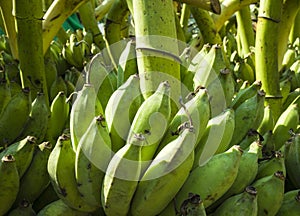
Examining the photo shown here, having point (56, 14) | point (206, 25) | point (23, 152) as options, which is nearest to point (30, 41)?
point (56, 14)

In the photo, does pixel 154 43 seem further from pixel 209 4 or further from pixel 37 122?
pixel 37 122

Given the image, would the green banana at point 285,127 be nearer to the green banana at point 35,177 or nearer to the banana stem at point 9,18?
the green banana at point 35,177

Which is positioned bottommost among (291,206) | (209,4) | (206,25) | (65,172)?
(291,206)

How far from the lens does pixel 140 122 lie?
75 centimetres

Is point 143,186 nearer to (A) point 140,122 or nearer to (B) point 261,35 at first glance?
(A) point 140,122

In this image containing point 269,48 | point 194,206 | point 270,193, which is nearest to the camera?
point 194,206

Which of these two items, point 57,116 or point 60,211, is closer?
point 60,211

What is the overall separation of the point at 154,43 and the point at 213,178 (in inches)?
10.0

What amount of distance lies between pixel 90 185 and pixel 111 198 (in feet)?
0.17

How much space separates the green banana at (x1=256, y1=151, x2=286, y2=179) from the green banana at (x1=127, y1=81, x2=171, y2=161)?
23 cm

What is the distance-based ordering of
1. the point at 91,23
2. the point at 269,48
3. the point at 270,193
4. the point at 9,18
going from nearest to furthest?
the point at 270,193
the point at 269,48
the point at 9,18
the point at 91,23

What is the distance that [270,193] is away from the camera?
814mm

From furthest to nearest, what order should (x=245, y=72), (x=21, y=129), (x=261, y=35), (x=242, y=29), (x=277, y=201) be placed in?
(x=242, y=29) < (x=245, y=72) < (x=261, y=35) < (x=21, y=129) < (x=277, y=201)

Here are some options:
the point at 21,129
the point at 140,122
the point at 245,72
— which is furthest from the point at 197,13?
the point at 140,122
